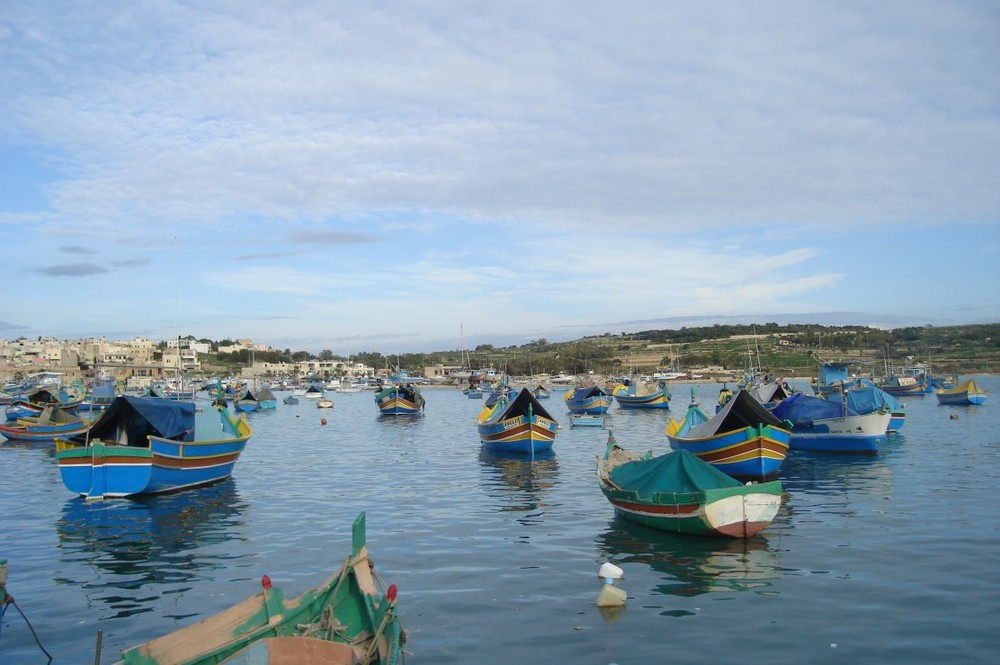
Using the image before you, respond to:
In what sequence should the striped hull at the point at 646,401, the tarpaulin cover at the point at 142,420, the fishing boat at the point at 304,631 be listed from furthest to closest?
the striped hull at the point at 646,401, the tarpaulin cover at the point at 142,420, the fishing boat at the point at 304,631

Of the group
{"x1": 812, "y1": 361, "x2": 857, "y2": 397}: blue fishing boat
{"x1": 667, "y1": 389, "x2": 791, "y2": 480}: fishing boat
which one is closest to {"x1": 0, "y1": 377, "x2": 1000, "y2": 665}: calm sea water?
{"x1": 667, "y1": 389, "x2": 791, "y2": 480}: fishing boat

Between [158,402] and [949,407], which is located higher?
[158,402]

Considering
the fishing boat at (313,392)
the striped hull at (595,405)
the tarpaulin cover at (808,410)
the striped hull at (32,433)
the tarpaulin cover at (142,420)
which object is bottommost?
the fishing boat at (313,392)

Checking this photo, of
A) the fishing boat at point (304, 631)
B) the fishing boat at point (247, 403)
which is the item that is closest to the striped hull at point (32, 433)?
the fishing boat at point (247, 403)

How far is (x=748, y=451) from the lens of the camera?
1077 inches

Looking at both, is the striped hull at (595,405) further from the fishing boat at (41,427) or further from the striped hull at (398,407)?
the fishing boat at (41,427)

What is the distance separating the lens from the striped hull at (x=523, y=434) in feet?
128

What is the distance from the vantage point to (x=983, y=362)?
176 m

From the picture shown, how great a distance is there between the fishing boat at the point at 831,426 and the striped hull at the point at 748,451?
9.41 meters

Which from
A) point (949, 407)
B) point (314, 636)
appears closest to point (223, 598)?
point (314, 636)

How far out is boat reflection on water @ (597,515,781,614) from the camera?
1537 centimetres

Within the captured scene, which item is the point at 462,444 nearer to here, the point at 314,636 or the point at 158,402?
the point at 158,402

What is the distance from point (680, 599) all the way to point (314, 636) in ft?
23.5

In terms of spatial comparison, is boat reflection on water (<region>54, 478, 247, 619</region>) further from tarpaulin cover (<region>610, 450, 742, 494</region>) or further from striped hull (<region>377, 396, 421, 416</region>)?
striped hull (<region>377, 396, 421, 416</region>)
